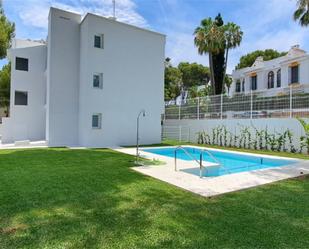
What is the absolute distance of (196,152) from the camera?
53.9ft

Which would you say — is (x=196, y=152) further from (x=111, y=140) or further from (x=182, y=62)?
(x=182, y=62)

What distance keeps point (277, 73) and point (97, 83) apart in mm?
23139

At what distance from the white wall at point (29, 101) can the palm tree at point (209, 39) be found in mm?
15831

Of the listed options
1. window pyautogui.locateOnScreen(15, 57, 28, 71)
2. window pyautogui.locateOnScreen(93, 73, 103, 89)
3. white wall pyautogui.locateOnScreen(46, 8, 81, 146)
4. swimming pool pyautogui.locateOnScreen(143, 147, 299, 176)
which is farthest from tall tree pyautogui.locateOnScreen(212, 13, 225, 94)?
window pyautogui.locateOnScreen(15, 57, 28, 71)

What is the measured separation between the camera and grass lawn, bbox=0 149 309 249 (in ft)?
12.2

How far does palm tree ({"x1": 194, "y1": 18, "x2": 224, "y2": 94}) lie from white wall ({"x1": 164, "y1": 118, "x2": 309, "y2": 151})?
7923mm

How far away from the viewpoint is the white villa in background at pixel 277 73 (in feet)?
86.6

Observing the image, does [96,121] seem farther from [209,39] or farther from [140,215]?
[209,39]

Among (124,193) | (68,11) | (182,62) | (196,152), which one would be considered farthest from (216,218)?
(182,62)

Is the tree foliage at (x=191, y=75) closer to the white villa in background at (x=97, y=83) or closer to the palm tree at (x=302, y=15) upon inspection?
the white villa in background at (x=97, y=83)

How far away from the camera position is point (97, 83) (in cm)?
1784

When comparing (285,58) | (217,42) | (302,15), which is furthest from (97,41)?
(285,58)

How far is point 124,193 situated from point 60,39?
599 inches

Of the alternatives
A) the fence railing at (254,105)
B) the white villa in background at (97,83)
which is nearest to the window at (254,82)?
the fence railing at (254,105)
